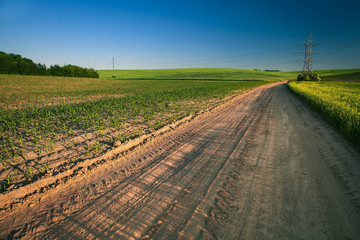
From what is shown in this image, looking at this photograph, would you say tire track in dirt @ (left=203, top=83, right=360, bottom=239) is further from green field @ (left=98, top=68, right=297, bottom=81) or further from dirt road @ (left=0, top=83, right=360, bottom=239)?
green field @ (left=98, top=68, right=297, bottom=81)

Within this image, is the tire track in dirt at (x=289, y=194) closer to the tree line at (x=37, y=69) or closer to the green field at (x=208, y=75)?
the green field at (x=208, y=75)

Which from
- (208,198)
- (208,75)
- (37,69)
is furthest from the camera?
(208,75)

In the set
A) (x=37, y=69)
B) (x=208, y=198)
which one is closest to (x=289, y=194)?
(x=208, y=198)

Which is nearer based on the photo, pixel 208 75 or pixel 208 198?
pixel 208 198

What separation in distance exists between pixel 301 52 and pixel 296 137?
185 feet

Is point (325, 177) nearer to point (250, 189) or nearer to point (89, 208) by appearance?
point (250, 189)

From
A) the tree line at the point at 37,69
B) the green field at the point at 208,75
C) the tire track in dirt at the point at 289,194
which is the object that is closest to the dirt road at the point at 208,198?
the tire track in dirt at the point at 289,194

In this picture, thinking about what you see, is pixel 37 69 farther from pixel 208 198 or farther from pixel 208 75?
pixel 208 198

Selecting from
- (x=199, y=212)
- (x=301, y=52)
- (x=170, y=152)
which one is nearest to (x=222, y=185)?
(x=199, y=212)

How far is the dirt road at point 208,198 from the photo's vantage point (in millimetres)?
2346

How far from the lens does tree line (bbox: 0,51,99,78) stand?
Result: 53938 mm

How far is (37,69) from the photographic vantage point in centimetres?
5956

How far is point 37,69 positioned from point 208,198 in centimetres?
8035

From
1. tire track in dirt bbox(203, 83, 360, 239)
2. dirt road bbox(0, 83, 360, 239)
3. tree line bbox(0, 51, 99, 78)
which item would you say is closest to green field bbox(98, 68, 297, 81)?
tree line bbox(0, 51, 99, 78)
